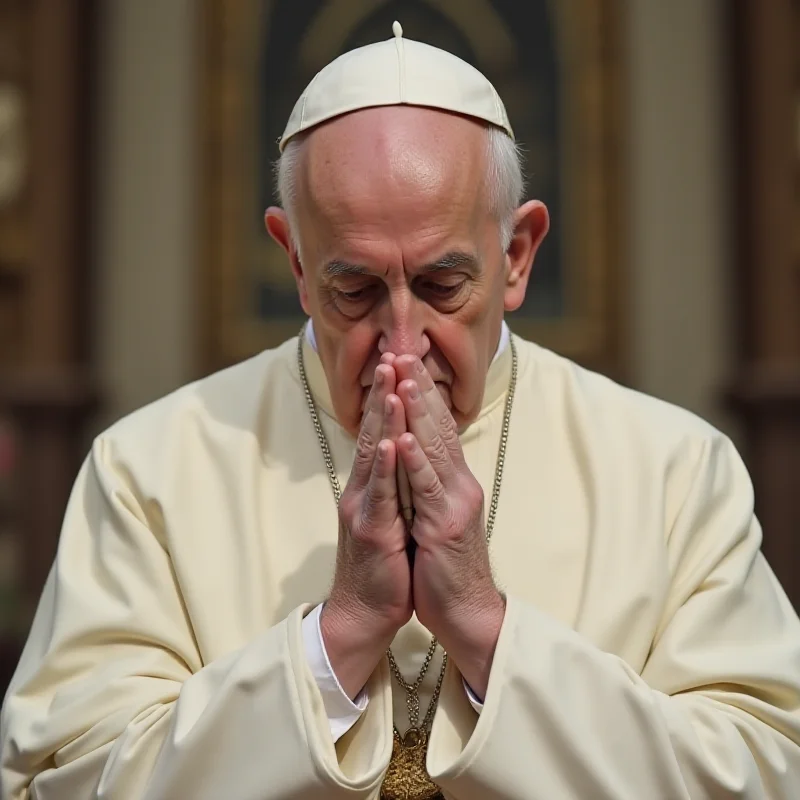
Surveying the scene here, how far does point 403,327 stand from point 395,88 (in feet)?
1.38

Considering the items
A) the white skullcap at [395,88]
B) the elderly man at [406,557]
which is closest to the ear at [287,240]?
the elderly man at [406,557]

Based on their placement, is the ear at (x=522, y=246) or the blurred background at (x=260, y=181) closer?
the ear at (x=522, y=246)

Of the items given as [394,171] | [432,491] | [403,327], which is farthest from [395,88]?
[432,491]

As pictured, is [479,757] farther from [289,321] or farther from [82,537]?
[289,321]

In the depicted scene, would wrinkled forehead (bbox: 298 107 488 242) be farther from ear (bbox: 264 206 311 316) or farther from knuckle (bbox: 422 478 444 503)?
knuckle (bbox: 422 478 444 503)

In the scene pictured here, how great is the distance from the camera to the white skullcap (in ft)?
7.63

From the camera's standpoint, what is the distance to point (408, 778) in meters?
2.19

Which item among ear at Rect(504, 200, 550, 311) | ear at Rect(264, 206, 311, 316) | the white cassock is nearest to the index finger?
the white cassock

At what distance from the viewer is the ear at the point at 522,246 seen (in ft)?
8.12

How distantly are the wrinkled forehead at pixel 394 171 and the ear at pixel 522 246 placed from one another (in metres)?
0.18

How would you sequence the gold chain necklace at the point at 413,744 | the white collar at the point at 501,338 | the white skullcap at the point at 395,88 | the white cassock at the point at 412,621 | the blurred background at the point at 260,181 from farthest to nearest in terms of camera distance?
the blurred background at the point at 260,181 → the white collar at the point at 501,338 → the white skullcap at the point at 395,88 → the gold chain necklace at the point at 413,744 → the white cassock at the point at 412,621

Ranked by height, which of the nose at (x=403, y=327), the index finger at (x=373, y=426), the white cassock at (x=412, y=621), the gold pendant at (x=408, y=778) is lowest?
the gold pendant at (x=408, y=778)

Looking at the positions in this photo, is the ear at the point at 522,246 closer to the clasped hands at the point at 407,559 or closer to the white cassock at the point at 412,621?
the white cassock at the point at 412,621

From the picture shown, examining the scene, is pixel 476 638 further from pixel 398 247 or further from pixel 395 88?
pixel 395 88
